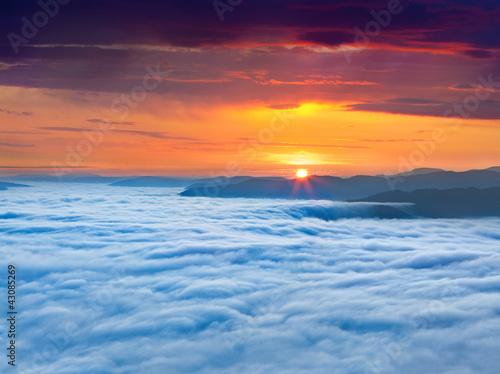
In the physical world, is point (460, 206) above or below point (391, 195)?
below

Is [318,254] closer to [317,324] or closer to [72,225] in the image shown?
[317,324]

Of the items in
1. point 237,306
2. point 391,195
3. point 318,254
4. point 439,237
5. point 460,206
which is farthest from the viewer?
point 391,195

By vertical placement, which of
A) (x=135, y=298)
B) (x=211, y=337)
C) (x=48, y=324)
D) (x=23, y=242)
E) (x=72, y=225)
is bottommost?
(x=211, y=337)

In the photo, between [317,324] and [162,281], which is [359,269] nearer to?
[317,324]

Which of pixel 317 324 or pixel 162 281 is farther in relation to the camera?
pixel 162 281

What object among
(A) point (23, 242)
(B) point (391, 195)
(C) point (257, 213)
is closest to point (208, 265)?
(A) point (23, 242)

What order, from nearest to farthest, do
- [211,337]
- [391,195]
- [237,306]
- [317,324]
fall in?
1. [211,337]
2. [317,324]
3. [237,306]
4. [391,195]
